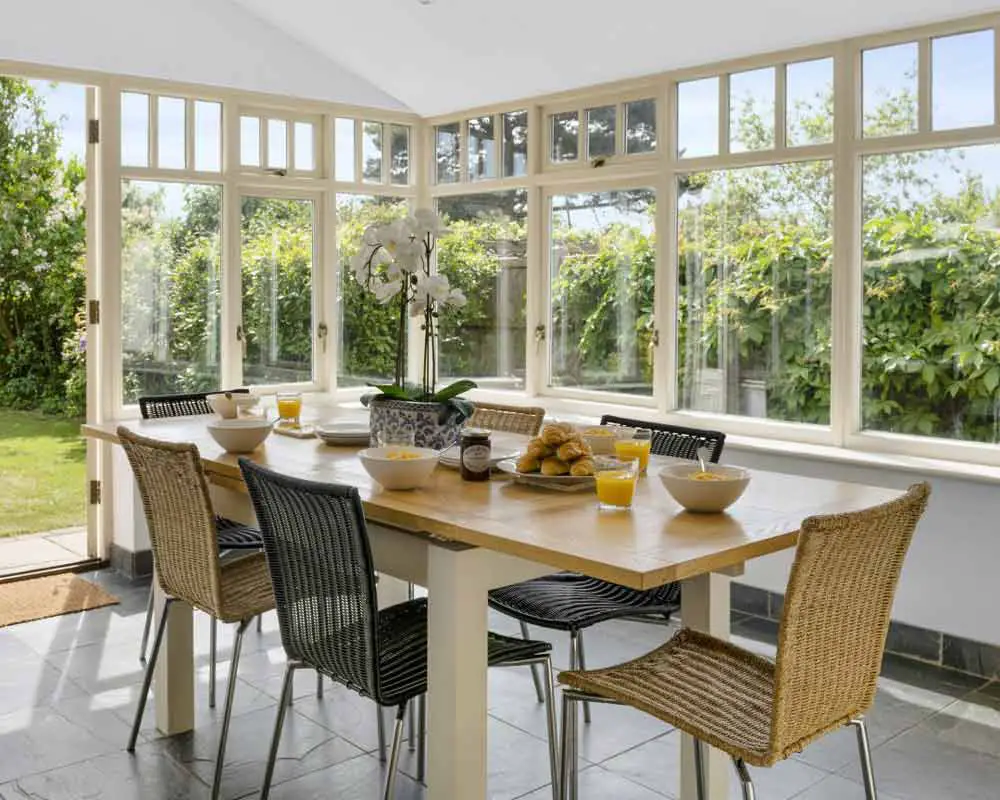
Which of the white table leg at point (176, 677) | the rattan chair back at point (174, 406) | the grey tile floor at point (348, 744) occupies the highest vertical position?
the rattan chair back at point (174, 406)

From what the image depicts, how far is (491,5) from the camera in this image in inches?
182

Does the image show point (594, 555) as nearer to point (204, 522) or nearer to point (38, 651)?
point (204, 522)

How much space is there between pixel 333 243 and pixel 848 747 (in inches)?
145

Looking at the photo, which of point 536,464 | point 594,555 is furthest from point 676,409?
point 594,555

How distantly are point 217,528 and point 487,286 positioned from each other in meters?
2.65

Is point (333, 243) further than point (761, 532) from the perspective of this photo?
Yes

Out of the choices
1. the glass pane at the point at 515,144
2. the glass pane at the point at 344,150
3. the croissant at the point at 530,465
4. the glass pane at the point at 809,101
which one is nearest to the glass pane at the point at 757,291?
the glass pane at the point at 809,101

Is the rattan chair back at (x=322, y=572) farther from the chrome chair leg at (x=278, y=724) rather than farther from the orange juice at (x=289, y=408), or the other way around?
the orange juice at (x=289, y=408)

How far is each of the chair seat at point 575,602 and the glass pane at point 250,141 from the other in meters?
3.18

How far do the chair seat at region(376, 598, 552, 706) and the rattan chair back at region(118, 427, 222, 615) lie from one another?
0.48 meters

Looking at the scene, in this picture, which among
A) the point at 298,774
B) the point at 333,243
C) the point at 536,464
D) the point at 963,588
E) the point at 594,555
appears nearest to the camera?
the point at 594,555

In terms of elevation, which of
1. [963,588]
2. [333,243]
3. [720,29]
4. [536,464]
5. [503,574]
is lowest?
[963,588]

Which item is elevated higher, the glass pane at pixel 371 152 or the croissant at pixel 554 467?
the glass pane at pixel 371 152

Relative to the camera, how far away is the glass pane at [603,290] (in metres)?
5.00
